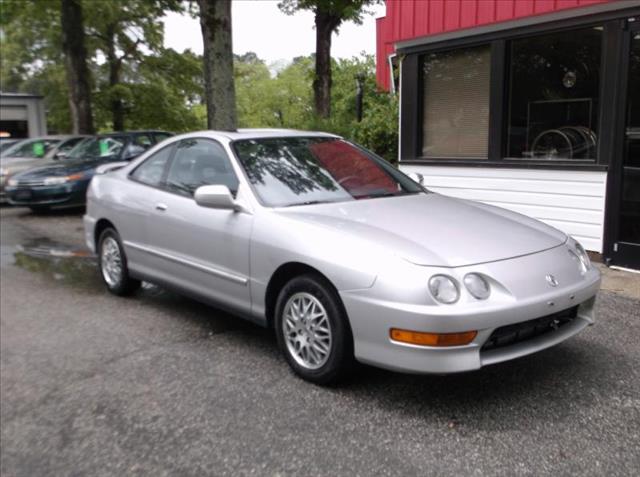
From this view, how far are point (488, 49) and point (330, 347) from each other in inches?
210

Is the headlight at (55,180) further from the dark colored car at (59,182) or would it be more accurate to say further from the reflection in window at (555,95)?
the reflection in window at (555,95)

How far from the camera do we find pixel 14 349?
4.46 meters

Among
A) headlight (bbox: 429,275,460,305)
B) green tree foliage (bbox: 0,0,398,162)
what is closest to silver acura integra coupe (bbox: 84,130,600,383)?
headlight (bbox: 429,275,460,305)

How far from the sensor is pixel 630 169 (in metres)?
6.27

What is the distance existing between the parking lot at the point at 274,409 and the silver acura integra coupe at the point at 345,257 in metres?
0.32

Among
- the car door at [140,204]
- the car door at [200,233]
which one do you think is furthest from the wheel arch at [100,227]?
the car door at [200,233]

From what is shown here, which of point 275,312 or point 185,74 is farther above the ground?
point 185,74

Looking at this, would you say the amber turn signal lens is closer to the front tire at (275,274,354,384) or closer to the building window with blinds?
the front tire at (275,274,354,384)

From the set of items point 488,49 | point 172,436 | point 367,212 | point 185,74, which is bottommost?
point 172,436

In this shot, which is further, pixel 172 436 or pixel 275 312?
pixel 275 312

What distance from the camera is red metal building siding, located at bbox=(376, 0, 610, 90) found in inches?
261

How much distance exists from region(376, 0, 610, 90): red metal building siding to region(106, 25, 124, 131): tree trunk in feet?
77.3

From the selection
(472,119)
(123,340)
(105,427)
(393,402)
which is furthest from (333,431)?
(472,119)

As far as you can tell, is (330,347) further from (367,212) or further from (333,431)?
(367,212)
